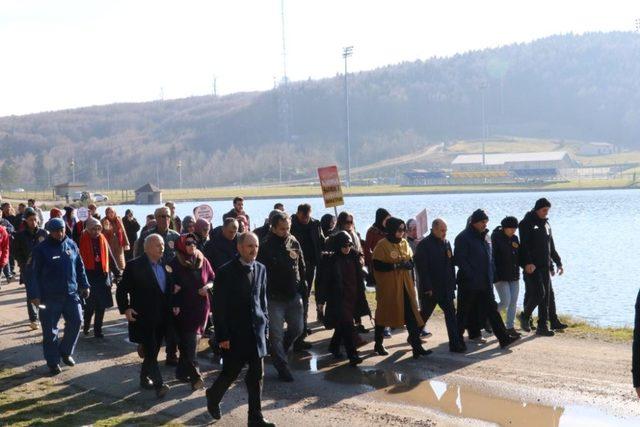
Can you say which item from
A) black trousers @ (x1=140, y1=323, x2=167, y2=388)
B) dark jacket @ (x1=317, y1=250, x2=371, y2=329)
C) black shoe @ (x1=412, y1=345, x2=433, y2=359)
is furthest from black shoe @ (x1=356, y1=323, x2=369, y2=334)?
black trousers @ (x1=140, y1=323, x2=167, y2=388)

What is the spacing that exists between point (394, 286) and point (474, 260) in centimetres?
130

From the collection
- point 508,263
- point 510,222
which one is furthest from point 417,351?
point 510,222

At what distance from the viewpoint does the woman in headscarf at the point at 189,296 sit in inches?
398

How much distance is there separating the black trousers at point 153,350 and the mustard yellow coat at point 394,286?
304 centimetres

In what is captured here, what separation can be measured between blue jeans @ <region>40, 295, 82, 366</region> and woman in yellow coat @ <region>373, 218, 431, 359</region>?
150 inches

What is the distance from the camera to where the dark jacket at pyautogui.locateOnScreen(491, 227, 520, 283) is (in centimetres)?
1338

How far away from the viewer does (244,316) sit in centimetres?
839

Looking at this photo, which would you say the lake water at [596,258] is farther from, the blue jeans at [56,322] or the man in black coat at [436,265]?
the blue jeans at [56,322]

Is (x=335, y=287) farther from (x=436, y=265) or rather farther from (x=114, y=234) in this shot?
(x=114, y=234)

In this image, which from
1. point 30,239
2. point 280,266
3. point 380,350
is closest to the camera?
point 280,266

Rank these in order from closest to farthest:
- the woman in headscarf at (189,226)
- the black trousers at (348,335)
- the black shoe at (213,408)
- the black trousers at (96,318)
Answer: the black shoe at (213,408)
the black trousers at (348,335)
the woman in headscarf at (189,226)
the black trousers at (96,318)

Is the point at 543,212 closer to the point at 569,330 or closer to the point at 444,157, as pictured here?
the point at 569,330

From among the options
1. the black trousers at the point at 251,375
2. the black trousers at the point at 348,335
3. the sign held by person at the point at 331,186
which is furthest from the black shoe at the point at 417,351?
the sign held by person at the point at 331,186

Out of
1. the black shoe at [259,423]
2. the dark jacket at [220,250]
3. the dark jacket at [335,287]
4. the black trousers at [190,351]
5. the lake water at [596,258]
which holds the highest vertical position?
the dark jacket at [220,250]
